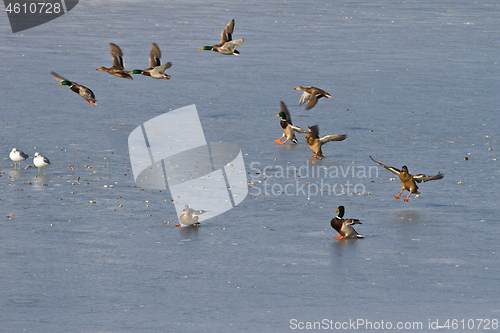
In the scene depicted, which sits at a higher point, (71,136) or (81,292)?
(81,292)

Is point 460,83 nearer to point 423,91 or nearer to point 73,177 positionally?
point 423,91

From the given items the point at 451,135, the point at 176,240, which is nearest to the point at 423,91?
the point at 451,135

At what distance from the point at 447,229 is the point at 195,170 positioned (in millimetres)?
5451

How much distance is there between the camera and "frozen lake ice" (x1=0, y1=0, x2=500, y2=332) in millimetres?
9102

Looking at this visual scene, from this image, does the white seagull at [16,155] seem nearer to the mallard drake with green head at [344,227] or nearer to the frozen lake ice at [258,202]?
the frozen lake ice at [258,202]

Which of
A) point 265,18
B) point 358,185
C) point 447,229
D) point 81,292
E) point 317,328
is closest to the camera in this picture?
point 317,328

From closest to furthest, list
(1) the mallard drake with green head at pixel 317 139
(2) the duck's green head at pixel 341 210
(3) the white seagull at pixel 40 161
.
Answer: (2) the duck's green head at pixel 341 210 → (3) the white seagull at pixel 40 161 → (1) the mallard drake with green head at pixel 317 139

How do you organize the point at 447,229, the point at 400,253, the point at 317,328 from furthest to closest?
the point at 447,229 → the point at 400,253 → the point at 317,328

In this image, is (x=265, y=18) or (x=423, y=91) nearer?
(x=423, y=91)

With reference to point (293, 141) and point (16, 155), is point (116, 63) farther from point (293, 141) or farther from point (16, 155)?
point (16, 155)

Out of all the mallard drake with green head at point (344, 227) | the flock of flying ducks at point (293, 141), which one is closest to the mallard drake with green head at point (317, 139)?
the flock of flying ducks at point (293, 141)

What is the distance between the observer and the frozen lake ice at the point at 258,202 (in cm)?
910

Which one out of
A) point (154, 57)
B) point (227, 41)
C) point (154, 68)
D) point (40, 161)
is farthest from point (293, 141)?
point (40, 161)

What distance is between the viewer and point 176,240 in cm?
1131
